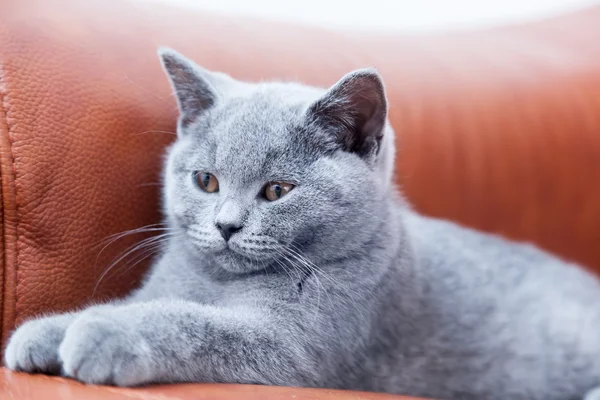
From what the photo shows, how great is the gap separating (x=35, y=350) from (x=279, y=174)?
0.45m

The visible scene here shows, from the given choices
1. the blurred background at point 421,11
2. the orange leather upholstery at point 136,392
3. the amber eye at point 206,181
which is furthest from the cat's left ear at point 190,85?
the blurred background at point 421,11

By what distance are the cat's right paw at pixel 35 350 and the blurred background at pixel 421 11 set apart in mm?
1264

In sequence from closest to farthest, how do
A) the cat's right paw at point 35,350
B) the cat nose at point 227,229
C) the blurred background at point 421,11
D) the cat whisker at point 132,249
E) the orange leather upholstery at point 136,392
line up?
the orange leather upholstery at point 136,392 → the cat's right paw at point 35,350 → the cat nose at point 227,229 → the cat whisker at point 132,249 → the blurred background at point 421,11

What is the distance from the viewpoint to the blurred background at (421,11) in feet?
6.40

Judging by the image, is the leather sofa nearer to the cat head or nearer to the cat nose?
the cat head

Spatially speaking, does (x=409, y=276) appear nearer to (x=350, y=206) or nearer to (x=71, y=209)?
(x=350, y=206)

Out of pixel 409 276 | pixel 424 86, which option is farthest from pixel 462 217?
pixel 409 276

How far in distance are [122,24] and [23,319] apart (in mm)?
626

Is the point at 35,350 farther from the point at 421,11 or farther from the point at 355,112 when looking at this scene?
the point at 421,11

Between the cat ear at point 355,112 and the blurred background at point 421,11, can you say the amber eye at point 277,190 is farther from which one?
the blurred background at point 421,11

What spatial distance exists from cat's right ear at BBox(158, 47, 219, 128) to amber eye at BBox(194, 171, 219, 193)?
14 cm

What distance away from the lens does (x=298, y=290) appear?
1044 mm

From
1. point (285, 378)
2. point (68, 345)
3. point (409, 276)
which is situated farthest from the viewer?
point (409, 276)

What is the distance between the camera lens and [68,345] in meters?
0.82
